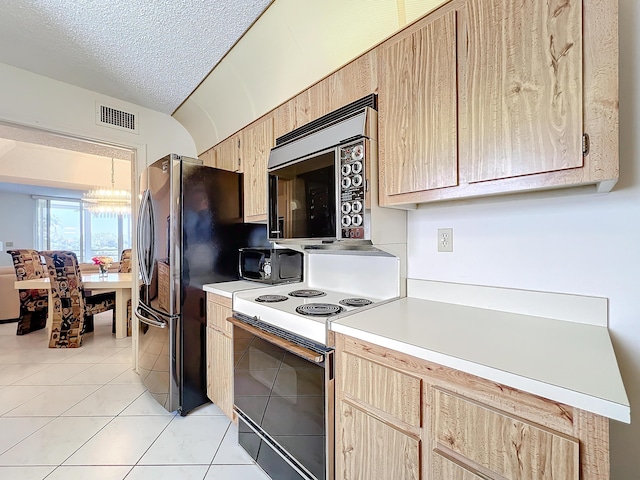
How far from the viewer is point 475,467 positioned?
0.79m

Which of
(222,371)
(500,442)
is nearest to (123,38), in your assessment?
(222,371)

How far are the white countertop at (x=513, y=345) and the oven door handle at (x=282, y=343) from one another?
16 centimetres

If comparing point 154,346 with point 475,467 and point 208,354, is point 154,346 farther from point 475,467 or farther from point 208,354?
point 475,467

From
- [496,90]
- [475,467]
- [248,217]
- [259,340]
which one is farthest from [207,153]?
[475,467]

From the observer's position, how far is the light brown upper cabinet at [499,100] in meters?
0.82

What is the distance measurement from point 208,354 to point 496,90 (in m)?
2.20

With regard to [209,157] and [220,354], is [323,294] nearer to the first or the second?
[220,354]

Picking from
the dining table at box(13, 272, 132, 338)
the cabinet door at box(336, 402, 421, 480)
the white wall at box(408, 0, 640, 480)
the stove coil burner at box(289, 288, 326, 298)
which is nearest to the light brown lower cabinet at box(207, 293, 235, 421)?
the stove coil burner at box(289, 288, 326, 298)

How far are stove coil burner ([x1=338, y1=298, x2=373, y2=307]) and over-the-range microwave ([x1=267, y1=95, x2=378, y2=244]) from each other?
1.22 ft

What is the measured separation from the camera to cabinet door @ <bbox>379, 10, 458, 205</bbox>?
3.63 ft

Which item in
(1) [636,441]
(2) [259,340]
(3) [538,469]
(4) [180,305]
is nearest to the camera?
(3) [538,469]

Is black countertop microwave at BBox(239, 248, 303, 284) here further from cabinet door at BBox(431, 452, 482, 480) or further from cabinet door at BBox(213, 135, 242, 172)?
cabinet door at BBox(431, 452, 482, 480)

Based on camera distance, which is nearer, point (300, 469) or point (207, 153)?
point (300, 469)

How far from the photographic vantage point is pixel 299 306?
58.7 inches
